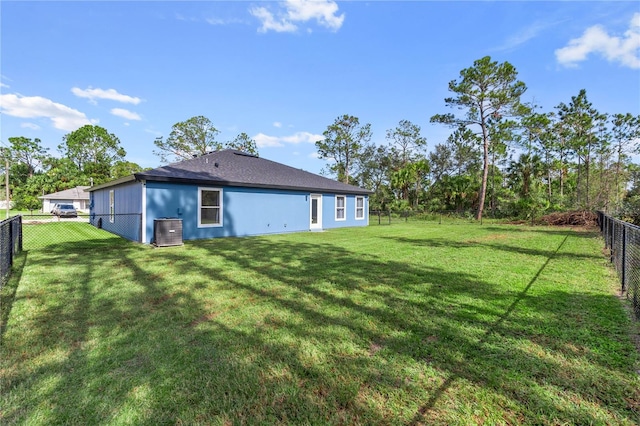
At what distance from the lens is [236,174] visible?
11.9m

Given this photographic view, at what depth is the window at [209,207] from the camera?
10441 mm

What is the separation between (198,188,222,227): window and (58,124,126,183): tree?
44079 millimetres

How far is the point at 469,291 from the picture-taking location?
4.29 metres

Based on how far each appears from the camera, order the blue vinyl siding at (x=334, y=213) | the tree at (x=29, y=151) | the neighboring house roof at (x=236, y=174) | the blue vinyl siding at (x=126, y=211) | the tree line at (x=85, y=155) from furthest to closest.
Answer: the tree at (x=29, y=151), the tree line at (x=85, y=155), the blue vinyl siding at (x=334, y=213), the neighboring house roof at (x=236, y=174), the blue vinyl siding at (x=126, y=211)

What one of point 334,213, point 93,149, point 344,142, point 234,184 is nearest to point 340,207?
point 334,213

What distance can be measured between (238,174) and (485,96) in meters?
19.1

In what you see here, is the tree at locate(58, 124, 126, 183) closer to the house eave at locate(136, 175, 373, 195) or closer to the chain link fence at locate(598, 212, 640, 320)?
the house eave at locate(136, 175, 373, 195)

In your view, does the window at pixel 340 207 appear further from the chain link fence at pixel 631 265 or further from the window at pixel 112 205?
the chain link fence at pixel 631 265

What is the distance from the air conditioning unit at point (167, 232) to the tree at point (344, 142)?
87.3 feet

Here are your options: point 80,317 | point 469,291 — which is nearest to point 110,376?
point 80,317

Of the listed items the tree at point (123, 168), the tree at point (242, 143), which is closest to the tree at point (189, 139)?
the tree at point (242, 143)

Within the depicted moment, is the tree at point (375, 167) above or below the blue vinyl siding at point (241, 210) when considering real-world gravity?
above

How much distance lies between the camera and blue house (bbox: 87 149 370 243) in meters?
9.49

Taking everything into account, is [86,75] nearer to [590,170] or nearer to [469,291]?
[469,291]
